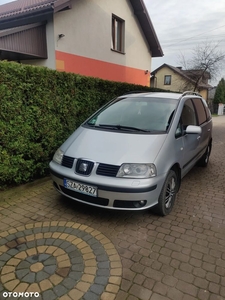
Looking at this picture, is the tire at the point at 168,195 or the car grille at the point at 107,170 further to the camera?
the tire at the point at 168,195

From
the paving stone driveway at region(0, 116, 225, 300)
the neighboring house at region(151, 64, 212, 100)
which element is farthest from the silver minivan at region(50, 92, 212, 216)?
the neighboring house at region(151, 64, 212, 100)

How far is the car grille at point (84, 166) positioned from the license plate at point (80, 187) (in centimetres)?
16

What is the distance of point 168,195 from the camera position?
3.18 m

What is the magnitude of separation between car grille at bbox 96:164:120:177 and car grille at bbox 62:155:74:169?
453 mm

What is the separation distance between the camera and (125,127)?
11.2 ft

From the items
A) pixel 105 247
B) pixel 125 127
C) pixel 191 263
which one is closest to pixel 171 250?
pixel 191 263

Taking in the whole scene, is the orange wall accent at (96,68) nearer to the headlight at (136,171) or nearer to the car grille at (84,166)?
the car grille at (84,166)

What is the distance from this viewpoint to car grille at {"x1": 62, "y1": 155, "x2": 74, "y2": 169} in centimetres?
297

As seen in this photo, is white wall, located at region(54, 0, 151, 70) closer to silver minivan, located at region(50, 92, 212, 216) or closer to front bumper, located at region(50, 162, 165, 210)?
silver minivan, located at region(50, 92, 212, 216)

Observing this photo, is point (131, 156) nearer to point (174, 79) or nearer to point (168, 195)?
point (168, 195)

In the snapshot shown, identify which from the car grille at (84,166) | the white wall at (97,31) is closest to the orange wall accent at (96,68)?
the white wall at (97,31)

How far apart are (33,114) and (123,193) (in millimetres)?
2377

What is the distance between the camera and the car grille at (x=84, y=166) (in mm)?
2777

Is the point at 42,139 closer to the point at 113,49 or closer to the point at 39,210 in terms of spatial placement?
the point at 39,210
